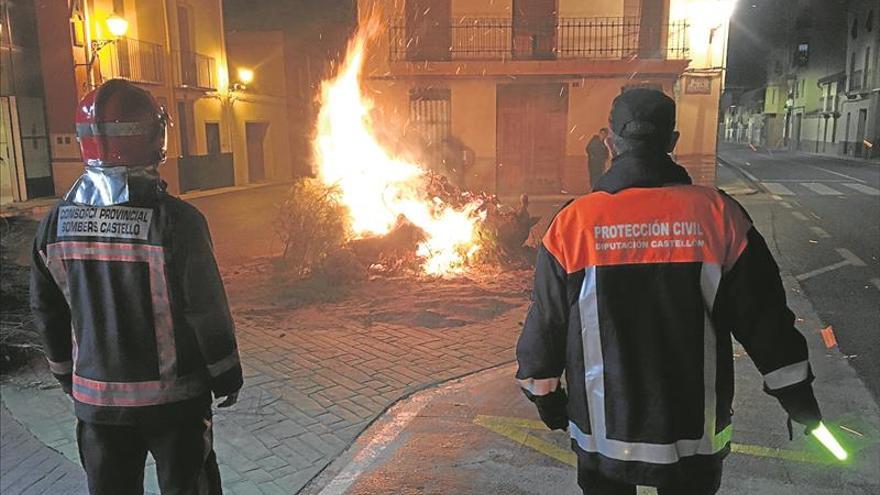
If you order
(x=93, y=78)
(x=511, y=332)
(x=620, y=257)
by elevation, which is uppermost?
(x=93, y=78)

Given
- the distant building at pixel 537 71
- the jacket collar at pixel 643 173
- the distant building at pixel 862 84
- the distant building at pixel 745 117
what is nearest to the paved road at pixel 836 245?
the distant building at pixel 537 71

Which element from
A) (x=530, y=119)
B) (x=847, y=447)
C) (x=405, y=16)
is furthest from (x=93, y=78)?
(x=847, y=447)

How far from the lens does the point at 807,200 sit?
54.9ft

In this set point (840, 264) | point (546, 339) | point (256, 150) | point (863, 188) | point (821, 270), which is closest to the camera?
point (546, 339)

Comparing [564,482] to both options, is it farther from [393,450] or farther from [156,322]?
[156,322]

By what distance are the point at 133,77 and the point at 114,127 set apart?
65.2ft

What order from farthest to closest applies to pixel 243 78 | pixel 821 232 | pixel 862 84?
pixel 862 84, pixel 243 78, pixel 821 232

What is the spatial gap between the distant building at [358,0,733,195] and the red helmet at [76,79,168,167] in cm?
1761

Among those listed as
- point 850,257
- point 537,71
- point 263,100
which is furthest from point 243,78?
point 850,257

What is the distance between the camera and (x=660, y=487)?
7.27 feet

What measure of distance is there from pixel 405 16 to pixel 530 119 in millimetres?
4765

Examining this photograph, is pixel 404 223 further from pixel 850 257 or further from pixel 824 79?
pixel 824 79

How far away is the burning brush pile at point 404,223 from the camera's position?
29.2 feet

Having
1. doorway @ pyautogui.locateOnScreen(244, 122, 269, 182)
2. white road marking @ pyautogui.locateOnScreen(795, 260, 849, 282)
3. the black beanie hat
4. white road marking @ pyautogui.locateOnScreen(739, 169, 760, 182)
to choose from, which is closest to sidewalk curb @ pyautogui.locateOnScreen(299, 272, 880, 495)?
the black beanie hat
